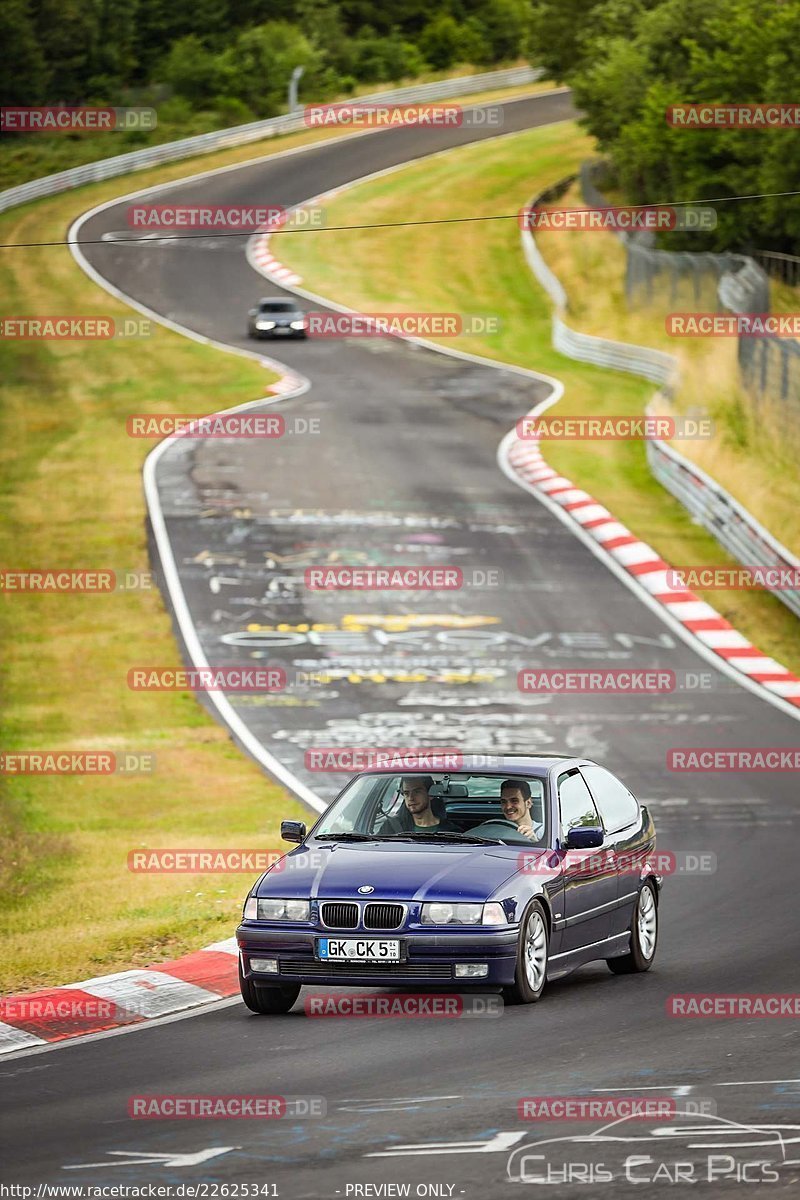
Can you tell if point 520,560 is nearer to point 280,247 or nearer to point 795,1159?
point 795,1159

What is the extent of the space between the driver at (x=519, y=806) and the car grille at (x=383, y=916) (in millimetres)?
1256

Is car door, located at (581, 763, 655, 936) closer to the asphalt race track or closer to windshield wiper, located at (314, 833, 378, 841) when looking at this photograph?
the asphalt race track

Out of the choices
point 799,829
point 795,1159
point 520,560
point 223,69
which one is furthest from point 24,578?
point 223,69

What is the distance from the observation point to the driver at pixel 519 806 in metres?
11.3

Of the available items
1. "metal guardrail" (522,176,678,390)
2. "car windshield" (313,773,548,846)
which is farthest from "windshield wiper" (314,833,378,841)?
"metal guardrail" (522,176,678,390)

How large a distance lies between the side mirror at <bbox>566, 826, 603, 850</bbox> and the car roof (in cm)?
58

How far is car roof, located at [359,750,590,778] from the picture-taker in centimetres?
1146

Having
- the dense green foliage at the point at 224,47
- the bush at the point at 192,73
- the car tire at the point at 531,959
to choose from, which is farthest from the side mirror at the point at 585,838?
the bush at the point at 192,73

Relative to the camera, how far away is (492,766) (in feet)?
38.0

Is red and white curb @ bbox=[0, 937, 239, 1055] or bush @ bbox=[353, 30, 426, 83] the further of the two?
bush @ bbox=[353, 30, 426, 83]

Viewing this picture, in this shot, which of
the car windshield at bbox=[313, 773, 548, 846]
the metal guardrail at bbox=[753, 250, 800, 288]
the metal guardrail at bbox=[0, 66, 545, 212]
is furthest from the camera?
the metal guardrail at bbox=[0, 66, 545, 212]

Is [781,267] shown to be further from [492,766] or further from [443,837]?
[443,837]

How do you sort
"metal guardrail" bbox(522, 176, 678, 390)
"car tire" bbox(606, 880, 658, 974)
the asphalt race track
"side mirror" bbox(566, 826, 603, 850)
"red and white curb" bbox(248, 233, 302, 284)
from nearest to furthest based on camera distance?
the asphalt race track, "side mirror" bbox(566, 826, 603, 850), "car tire" bbox(606, 880, 658, 974), "metal guardrail" bbox(522, 176, 678, 390), "red and white curb" bbox(248, 233, 302, 284)

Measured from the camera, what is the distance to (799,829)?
671 inches
